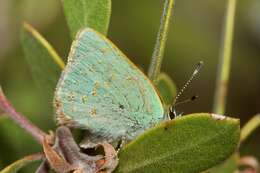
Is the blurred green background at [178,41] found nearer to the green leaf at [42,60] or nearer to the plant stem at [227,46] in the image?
the green leaf at [42,60]

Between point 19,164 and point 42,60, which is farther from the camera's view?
point 42,60

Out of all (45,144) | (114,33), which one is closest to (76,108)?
(45,144)

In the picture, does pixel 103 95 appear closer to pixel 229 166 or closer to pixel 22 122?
pixel 22 122

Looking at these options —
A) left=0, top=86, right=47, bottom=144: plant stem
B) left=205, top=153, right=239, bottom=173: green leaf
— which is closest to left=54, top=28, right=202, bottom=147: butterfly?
left=0, top=86, right=47, bottom=144: plant stem

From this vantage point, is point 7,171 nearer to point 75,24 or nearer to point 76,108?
point 76,108

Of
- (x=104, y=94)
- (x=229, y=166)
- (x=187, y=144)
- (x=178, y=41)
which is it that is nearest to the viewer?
(x=187, y=144)

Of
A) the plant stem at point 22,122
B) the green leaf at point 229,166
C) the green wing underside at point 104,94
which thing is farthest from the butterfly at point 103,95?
the green leaf at point 229,166

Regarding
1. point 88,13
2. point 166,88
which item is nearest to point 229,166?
point 166,88
